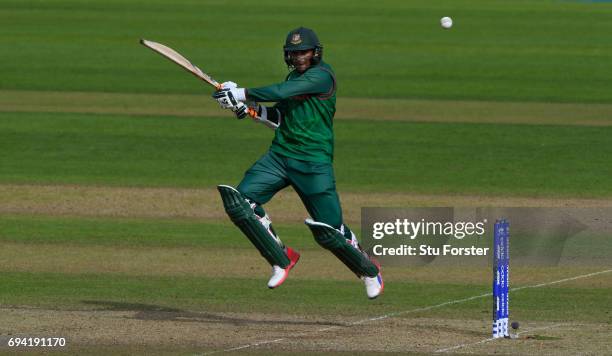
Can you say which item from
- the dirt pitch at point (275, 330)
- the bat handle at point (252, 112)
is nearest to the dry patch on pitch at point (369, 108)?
the dirt pitch at point (275, 330)

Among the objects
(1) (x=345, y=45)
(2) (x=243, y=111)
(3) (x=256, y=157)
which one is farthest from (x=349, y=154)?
(1) (x=345, y=45)

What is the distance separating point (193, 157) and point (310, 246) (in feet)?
17.6

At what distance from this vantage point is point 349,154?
19.0 meters

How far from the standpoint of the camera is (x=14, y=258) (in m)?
12.9

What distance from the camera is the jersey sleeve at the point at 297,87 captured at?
925cm

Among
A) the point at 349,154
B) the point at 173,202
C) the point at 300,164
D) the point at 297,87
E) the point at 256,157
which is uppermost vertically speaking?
the point at 349,154

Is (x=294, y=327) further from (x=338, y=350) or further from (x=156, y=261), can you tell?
(x=156, y=261)

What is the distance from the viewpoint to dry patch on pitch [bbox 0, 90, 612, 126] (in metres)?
22.1

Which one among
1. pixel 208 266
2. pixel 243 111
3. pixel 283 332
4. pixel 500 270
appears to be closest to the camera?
pixel 500 270

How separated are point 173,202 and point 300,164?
6.45 metres

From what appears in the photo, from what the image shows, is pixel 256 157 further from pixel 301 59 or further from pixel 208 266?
pixel 301 59

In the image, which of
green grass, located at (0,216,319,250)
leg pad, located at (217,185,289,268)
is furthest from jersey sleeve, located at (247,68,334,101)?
green grass, located at (0,216,319,250)

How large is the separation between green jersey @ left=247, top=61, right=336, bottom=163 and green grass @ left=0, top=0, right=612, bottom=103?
49.1 feet

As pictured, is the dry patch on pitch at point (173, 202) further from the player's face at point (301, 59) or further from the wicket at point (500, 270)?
the wicket at point (500, 270)
